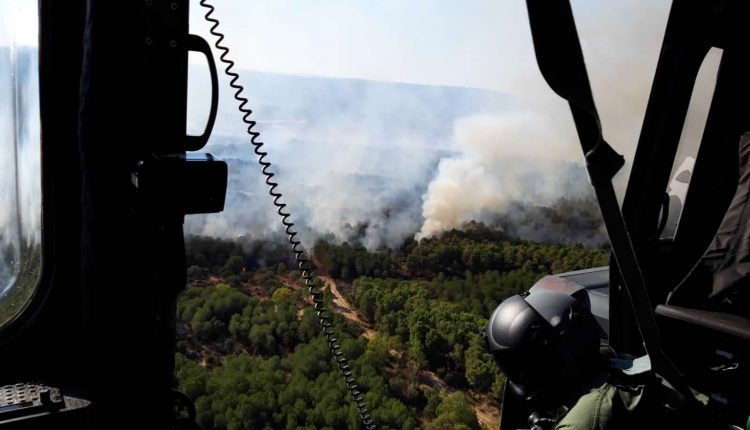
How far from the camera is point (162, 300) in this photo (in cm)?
112

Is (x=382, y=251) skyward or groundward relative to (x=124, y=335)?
groundward

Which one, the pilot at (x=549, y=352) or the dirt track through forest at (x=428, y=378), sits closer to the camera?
the pilot at (x=549, y=352)

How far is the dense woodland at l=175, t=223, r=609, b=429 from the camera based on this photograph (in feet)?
26.0

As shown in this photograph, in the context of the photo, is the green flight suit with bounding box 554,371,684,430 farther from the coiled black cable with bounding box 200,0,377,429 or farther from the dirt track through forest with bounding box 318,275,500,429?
the dirt track through forest with bounding box 318,275,500,429

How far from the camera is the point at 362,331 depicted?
10359mm

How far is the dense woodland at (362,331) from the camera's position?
794 centimetres

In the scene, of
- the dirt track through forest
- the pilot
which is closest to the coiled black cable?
the pilot

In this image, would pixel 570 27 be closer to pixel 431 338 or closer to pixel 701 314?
pixel 701 314

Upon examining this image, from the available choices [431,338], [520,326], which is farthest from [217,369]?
[520,326]

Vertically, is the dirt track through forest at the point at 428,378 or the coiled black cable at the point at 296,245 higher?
the coiled black cable at the point at 296,245

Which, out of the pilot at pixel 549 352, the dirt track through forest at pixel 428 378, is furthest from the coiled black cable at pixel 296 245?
the dirt track through forest at pixel 428 378

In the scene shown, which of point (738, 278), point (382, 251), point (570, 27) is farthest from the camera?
point (382, 251)

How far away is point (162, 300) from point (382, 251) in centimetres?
1058

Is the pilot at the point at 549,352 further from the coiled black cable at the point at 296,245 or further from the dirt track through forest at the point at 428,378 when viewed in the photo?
the dirt track through forest at the point at 428,378
